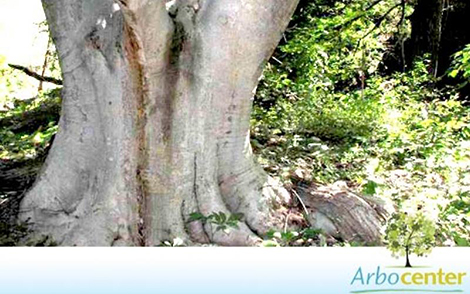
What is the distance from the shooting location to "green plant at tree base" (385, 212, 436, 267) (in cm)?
258

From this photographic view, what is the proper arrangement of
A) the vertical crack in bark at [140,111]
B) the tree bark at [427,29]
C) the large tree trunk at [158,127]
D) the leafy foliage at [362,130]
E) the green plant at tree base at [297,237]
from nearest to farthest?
the vertical crack in bark at [140,111]
the green plant at tree base at [297,237]
the large tree trunk at [158,127]
the leafy foliage at [362,130]
the tree bark at [427,29]

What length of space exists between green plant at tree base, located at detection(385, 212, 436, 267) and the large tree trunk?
4.44 ft

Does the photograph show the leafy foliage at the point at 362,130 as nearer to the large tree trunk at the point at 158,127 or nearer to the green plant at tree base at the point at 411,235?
the green plant at tree base at the point at 411,235

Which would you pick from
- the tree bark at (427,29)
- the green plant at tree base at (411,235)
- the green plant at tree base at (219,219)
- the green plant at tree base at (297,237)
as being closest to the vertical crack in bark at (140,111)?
the green plant at tree base at (219,219)

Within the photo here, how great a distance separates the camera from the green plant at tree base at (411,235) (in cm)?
258

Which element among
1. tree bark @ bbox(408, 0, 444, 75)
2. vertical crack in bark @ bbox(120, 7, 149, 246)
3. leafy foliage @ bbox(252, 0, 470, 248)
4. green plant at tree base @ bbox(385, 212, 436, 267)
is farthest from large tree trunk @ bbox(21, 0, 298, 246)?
tree bark @ bbox(408, 0, 444, 75)

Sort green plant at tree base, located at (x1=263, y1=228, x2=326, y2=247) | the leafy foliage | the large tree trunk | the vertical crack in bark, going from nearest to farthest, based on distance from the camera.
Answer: the vertical crack in bark < green plant at tree base, located at (x1=263, y1=228, x2=326, y2=247) < the large tree trunk < the leafy foliage

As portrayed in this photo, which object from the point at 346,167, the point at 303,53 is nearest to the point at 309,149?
the point at 346,167

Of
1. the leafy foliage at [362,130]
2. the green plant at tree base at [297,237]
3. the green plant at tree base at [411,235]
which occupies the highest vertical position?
the leafy foliage at [362,130]

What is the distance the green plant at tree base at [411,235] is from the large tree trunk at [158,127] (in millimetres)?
1353

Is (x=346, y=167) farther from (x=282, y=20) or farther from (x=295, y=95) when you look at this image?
(x=295, y=95)

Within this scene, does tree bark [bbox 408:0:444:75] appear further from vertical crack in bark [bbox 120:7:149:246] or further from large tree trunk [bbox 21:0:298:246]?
vertical crack in bark [bbox 120:7:149:246]

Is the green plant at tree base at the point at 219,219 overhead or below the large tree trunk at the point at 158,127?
below

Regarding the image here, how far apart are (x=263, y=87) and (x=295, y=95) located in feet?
1.59
